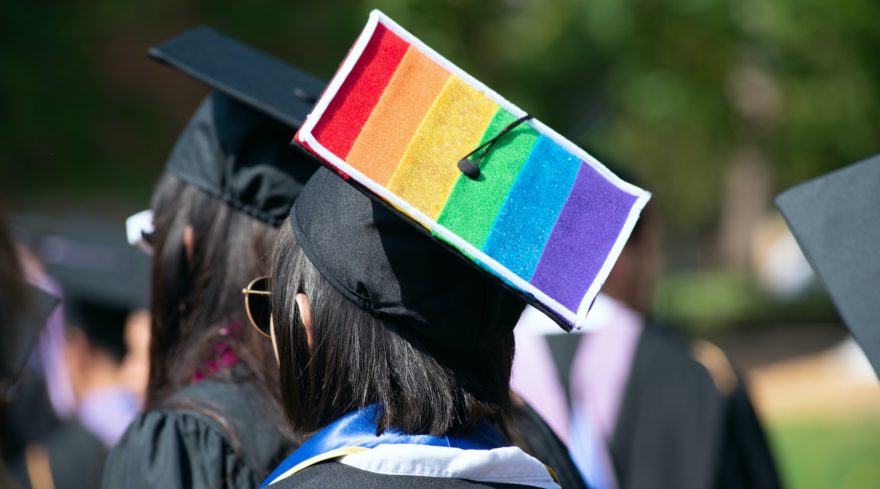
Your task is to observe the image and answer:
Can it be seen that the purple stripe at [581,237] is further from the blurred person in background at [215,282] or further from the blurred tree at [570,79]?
the blurred tree at [570,79]

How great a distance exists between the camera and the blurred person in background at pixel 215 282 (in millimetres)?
1815

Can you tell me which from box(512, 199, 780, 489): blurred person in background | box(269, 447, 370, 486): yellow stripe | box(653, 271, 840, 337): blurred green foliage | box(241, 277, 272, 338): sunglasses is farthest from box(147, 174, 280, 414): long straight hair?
box(653, 271, 840, 337): blurred green foliage

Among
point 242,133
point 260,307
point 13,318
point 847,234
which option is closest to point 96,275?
point 13,318

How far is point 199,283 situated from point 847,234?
1309mm

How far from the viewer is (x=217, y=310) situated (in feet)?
6.72

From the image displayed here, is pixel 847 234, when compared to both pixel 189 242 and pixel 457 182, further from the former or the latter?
pixel 189 242

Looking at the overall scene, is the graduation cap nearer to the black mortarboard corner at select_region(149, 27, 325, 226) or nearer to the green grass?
the black mortarboard corner at select_region(149, 27, 325, 226)

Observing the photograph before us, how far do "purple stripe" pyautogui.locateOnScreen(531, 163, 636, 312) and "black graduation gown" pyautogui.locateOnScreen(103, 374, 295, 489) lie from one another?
2.42 ft

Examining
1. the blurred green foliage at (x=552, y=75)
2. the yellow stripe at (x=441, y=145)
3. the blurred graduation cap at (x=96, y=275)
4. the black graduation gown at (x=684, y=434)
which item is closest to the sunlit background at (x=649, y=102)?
the blurred green foliage at (x=552, y=75)

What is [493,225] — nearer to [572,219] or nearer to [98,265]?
[572,219]

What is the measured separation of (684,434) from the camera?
3.11 m

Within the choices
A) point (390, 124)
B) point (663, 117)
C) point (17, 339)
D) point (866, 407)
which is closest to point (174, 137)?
point (663, 117)

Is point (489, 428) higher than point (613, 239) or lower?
lower

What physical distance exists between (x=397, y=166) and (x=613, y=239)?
14.1 inches
